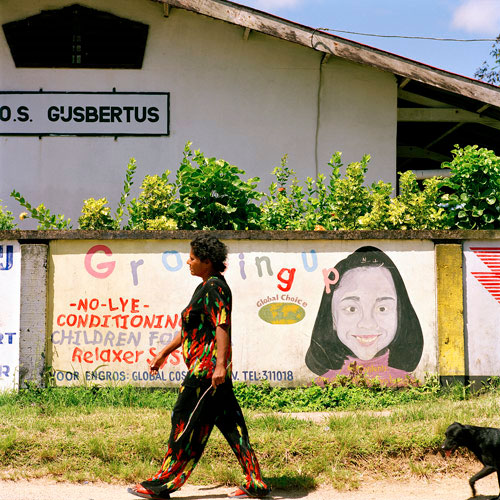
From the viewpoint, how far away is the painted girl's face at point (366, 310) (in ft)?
24.7

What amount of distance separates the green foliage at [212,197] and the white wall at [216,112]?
238cm

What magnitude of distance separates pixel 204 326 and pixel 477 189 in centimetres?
434

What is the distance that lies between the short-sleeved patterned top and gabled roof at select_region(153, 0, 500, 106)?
5807 millimetres

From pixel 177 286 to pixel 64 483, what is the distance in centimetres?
262

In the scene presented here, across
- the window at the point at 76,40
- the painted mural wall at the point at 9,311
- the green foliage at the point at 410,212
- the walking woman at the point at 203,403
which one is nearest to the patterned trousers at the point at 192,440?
the walking woman at the point at 203,403

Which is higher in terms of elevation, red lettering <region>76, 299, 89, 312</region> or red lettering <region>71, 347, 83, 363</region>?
red lettering <region>76, 299, 89, 312</region>

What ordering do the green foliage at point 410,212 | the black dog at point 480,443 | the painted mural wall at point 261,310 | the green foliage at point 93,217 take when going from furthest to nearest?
the green foliage at point 93,217 → the green foliage at point 410,212 → the painted mural wall at point 261,310 → the black dog at point 480,443

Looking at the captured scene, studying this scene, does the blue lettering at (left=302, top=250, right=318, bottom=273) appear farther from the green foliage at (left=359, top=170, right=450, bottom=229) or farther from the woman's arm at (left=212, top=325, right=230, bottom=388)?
the woman's arm at (left=212, top=325, right=230, bottom=388)

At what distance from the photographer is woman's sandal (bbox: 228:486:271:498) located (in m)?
4.88

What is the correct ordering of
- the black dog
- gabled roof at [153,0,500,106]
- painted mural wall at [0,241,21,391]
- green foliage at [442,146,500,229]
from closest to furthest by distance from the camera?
the black dog → painted mural wall at [0,241,21,391] → green foliage at [442,146,500,229] → gabled roof at [153,0,500,106]

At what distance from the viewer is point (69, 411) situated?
675 centimetres

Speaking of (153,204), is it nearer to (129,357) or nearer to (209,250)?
(129,357)

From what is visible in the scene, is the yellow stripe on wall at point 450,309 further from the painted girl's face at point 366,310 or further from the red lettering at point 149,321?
the red lettering at point 149,321

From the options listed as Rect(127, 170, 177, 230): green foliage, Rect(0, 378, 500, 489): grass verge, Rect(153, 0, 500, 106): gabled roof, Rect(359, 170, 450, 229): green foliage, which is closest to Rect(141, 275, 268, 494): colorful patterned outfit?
Rect(0, 378, 500, 489): grass verge
